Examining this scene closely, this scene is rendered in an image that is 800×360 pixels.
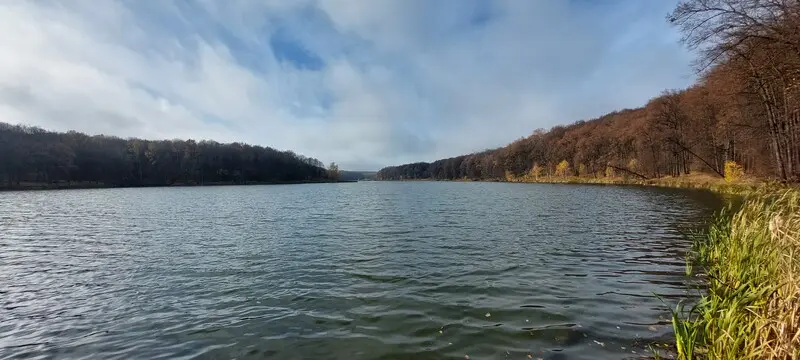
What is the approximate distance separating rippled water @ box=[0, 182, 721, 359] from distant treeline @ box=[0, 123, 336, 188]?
118718mm

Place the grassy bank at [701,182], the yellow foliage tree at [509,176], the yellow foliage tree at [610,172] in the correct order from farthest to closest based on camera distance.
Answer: the yellow foliage tree at [509,176], the yellow foliage tree at [610,172], the grassy bank at [701,182]

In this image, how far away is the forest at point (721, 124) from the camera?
15.7 meters

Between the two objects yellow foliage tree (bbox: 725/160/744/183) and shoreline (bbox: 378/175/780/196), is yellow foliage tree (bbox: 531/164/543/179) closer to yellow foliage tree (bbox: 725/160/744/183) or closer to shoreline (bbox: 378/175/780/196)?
shoreline (bbox: 378/175/780/196)

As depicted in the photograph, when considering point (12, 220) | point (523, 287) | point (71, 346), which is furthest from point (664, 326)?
point (12, 220)

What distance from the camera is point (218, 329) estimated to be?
796 cm

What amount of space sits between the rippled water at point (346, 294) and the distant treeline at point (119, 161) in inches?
4674

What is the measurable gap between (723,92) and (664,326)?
121 ft

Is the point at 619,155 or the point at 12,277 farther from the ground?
the point at 619,155

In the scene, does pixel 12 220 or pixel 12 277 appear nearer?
pixel 12 277

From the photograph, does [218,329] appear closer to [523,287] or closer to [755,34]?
[523,287]

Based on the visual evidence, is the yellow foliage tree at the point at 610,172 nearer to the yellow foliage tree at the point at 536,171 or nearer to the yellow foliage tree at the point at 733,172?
the yellow foliage tree at the point at 536,171

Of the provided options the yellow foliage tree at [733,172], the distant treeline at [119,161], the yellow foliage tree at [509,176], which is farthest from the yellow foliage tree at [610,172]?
the distant treeline at [119,161]

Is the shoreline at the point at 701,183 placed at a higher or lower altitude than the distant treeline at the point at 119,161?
lower

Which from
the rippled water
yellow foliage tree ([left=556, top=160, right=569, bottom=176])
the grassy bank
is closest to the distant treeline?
the rippled water
